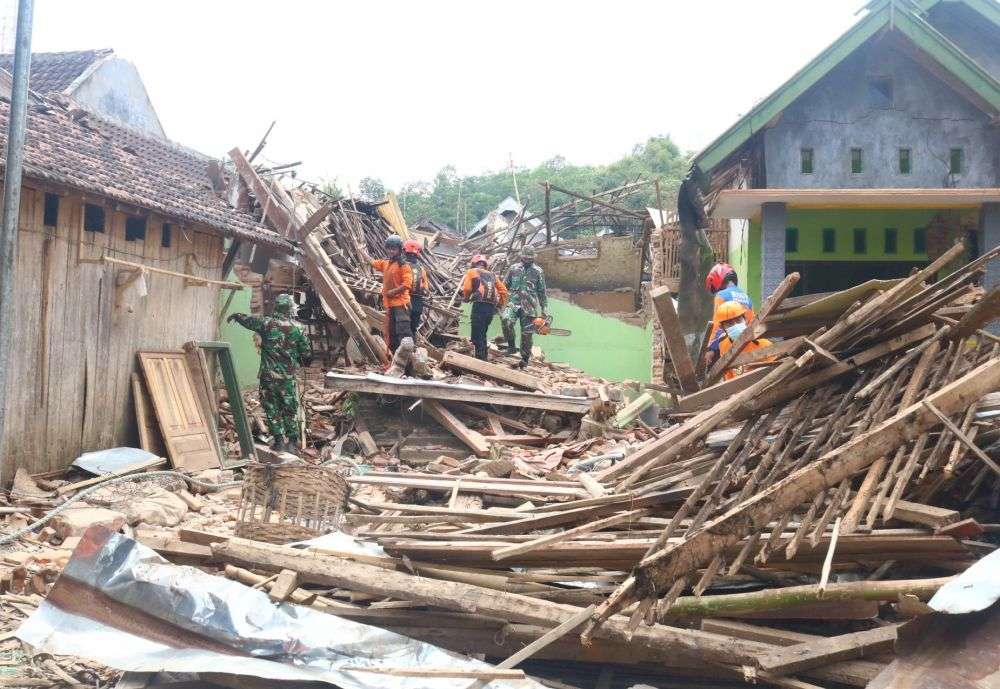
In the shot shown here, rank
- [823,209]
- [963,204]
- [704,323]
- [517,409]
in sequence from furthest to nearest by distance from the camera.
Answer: [704,323] → [823,209] → [963,204] → [517,409]

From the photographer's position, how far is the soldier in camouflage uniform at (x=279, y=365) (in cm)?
1259

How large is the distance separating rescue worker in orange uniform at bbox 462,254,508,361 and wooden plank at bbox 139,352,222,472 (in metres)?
4.70

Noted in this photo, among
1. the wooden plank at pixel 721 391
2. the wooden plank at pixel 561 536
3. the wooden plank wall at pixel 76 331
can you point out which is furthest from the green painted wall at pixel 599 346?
the wooden plank at pixel 561 536

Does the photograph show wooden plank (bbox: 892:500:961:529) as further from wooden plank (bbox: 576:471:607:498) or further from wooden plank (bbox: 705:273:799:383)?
wooden plank (bbox: 576:471:607:498)

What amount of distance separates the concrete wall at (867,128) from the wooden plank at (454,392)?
454 cm

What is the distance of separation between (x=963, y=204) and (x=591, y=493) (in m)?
9.89

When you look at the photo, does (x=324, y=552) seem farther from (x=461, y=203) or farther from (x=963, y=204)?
(x=461, y=203)

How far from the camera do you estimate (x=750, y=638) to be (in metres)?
4.11

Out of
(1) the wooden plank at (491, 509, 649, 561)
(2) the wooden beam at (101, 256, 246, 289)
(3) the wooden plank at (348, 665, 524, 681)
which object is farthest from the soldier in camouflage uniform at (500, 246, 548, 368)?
(3) the wooden plank at (348, 665, 524, 681)

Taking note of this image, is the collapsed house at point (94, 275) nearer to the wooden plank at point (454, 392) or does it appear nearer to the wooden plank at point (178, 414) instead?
the wooden plank at point (178, 414)

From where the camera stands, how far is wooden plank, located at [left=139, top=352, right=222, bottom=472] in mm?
11398

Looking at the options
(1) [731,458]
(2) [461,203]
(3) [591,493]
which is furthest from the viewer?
(2) [461,203]

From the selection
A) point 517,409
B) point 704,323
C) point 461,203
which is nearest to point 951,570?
point 517,409

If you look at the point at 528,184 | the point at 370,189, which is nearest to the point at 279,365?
the point at 370,189
